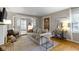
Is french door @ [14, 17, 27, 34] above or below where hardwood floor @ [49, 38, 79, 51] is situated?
above

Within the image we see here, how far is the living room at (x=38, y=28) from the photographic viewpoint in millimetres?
1757

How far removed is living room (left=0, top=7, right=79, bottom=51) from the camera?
1757mm

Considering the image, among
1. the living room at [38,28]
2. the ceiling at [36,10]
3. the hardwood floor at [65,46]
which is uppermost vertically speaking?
the ceiling at [36,10]

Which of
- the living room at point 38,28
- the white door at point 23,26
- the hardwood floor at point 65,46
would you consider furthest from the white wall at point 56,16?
the white door at point 23,26

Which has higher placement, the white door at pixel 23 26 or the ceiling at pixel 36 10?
the ceiling at pixel 36 10

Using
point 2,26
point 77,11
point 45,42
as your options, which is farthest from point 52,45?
point 2,26

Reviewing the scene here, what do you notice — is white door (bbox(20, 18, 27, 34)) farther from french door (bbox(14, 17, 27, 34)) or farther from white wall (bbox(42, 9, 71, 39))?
white wall (bbox(42, 9, 71, 39))

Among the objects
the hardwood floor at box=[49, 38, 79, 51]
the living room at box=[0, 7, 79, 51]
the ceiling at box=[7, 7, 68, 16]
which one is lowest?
the hardwood floor at box=[49, 38, 79, 51]

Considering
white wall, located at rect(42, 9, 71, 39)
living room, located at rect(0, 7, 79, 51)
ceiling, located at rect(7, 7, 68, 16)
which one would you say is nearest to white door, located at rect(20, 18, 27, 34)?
living room, located at rect(0, 7, 79, 51)

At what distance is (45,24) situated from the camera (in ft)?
6.07

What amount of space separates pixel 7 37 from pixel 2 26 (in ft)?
0.67

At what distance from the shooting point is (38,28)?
183 cm

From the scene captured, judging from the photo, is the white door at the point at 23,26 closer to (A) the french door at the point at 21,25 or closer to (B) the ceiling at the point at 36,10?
(A) the french door at the point at 21,25

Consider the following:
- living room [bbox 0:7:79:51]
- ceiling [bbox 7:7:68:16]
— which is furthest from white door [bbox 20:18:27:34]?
ceiling [bbox 7:7:68:16]
